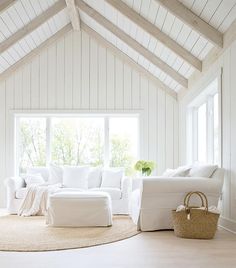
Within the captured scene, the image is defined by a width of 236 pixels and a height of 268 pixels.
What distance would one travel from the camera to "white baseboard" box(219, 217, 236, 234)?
517 cm

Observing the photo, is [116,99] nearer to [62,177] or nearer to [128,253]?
[62,177]

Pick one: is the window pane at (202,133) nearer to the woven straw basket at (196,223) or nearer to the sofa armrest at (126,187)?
the sofa armrest at (126,187)

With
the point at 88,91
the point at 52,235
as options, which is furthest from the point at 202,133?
the point at 52,235

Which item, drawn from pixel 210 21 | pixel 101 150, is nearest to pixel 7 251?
pixel 210 21

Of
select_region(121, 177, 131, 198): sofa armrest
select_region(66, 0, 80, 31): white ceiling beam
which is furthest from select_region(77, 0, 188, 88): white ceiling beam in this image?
select_region(121, 177, 131, 198): sofa armrest

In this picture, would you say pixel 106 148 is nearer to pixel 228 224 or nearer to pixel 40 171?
pixel 40 171

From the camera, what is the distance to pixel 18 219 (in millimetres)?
6770

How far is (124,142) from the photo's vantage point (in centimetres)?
900

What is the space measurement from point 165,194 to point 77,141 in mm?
3890

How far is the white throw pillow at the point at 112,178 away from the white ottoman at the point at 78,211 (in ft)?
6.61

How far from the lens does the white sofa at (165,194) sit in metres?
5.34

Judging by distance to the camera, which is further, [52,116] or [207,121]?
[52,116]

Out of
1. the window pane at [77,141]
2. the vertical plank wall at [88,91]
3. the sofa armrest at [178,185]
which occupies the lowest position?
the sofa armrest at [178,185]

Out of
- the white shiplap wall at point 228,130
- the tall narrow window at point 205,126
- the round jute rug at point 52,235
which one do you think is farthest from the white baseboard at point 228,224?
the round jute rug at point 52,235
